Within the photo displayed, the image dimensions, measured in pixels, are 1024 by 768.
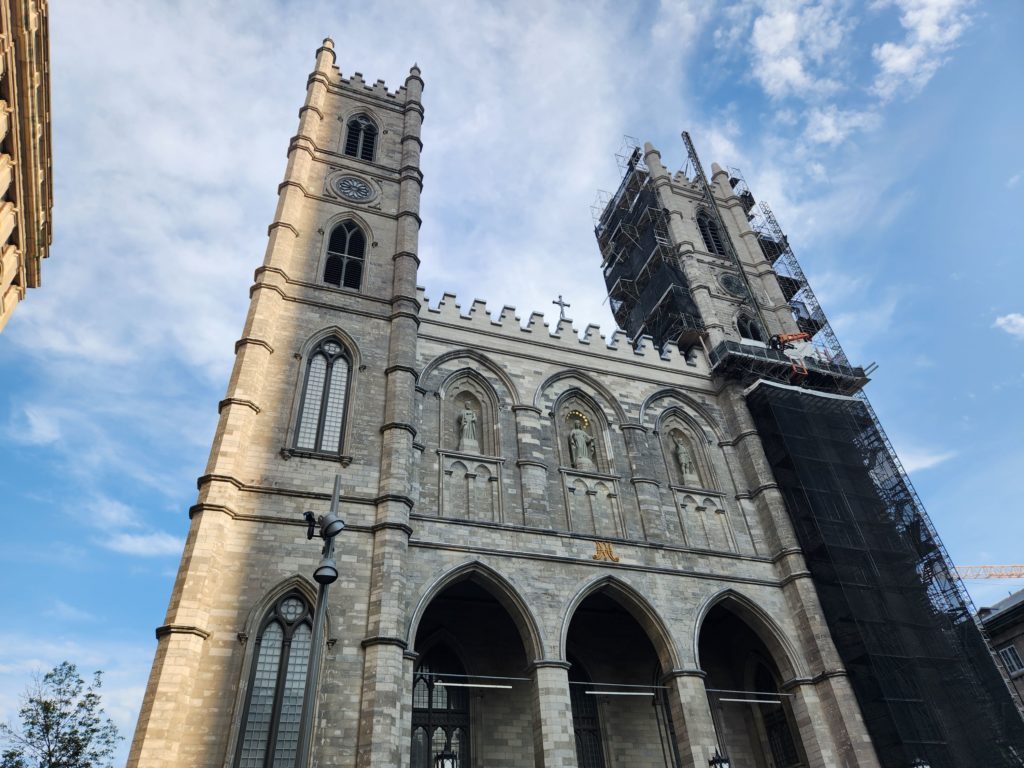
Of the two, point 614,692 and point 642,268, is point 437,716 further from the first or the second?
point 642,268

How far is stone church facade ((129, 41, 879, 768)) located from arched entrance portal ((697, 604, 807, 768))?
66 mm

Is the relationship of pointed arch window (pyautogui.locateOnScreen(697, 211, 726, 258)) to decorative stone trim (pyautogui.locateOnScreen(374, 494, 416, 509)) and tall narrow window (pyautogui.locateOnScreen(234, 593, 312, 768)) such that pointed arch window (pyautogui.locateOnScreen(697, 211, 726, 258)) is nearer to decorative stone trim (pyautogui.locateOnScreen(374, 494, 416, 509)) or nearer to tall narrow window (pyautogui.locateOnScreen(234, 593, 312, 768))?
decorative stone trim (pyautogui.locateOnScreen(374, 494, 416, 509))

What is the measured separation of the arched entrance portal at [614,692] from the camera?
58.3 feet

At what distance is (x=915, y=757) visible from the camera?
16.4 m

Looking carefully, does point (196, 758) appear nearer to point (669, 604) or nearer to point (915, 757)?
point (669, 604)

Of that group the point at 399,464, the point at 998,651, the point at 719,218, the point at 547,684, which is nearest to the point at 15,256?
the point at 399,464

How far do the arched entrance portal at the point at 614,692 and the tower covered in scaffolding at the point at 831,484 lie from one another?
200 cm

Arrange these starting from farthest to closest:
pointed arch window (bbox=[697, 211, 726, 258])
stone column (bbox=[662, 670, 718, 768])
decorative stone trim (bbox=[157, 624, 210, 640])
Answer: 1. pointed arch window (bbox=[697, 211, 726, 258])
2. stone column (bbox=[662, 670, 718, 768])
3. decorative stone trim (bbox=[157, 624, 210, 640])

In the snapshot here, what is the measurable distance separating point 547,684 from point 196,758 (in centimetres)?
682

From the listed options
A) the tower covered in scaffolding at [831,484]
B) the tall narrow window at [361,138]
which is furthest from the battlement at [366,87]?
the tower covered in scaffolding at [831,484]

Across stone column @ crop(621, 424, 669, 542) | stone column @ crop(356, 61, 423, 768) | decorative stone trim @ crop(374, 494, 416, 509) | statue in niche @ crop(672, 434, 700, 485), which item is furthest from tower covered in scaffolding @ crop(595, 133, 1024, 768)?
decorative stone trim @ crop(374, 494, 416, 509)

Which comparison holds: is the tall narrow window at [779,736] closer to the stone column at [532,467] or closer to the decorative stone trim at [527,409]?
the stone column at [532,467]

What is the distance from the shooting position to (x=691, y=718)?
15836 mm

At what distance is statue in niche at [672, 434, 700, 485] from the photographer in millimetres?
21406
